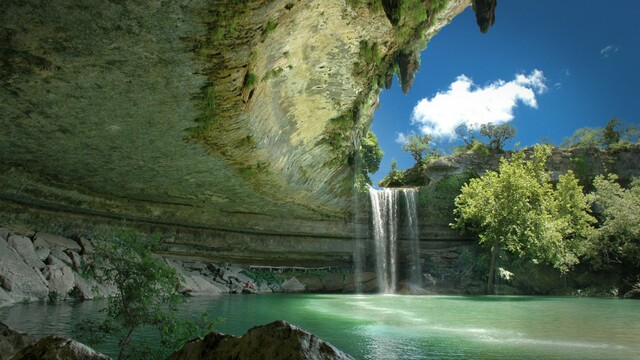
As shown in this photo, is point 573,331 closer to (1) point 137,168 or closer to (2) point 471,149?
(1) point 137,168

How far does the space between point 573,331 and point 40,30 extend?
11397mm

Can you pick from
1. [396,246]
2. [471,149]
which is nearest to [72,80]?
[396,246]

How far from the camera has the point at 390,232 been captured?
85.7 ft

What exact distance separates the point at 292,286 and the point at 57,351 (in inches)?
864

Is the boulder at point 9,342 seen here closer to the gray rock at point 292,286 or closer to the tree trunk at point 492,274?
the gray rock at point 292,286

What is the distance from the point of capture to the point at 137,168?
45.9 feet

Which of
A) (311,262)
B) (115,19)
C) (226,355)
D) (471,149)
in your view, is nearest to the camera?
(226,355)

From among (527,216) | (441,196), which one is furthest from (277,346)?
(441,196)

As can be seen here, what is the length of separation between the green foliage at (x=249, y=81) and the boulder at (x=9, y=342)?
6741mm

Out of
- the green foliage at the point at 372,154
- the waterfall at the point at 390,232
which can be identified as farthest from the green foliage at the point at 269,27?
the green foliage at the point at 372,154

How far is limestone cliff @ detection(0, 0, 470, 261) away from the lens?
716 centimetres

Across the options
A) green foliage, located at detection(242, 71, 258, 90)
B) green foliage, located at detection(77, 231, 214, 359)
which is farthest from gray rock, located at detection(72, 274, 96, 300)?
green foliage, located at detection(77, 231, 214, 359)

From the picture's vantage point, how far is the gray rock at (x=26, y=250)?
41.3 feet

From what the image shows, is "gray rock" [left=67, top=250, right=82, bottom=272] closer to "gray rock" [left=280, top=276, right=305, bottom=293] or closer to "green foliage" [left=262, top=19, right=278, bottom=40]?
"green foliage" [left=262, top=19, right=278, bottom=40]
